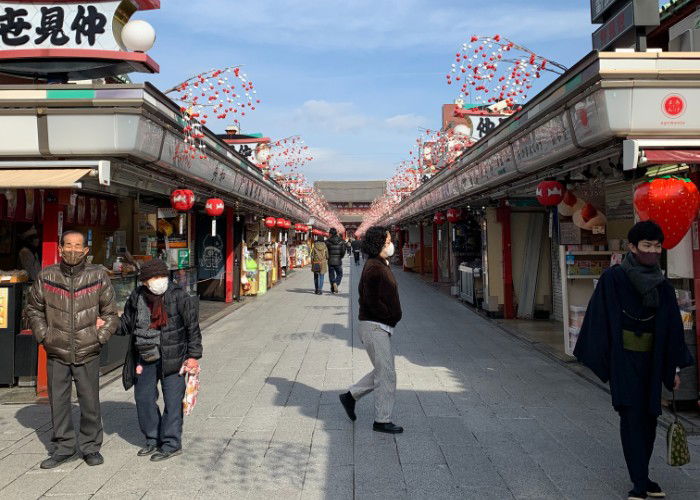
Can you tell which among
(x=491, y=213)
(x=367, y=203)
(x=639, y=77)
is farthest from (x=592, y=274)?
(x=367, y=203)

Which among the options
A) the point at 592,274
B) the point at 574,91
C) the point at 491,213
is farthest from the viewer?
the point at 491,213

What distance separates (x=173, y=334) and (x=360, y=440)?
5.92ft

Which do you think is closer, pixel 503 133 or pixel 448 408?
pixel 448 408

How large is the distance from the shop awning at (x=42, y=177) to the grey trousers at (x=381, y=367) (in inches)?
133

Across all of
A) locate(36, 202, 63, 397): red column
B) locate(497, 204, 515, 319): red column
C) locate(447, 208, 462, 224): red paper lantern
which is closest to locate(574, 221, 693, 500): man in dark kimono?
locate(36, 202, 63, 397): red column

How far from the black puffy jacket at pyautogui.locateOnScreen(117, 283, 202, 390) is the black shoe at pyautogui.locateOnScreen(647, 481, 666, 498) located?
3.27 m

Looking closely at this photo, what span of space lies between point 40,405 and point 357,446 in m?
3.69

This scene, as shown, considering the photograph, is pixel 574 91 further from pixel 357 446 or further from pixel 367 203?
pixel 367 203

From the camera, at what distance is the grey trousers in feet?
14.1

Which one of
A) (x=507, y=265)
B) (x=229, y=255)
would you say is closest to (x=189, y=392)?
(x=507, y=265)

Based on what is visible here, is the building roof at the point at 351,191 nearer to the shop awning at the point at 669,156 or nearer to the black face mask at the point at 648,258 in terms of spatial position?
the shop awning at the point at 669,156

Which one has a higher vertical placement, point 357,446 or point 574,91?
point 574,91

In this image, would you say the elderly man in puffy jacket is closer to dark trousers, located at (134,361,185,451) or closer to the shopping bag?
dark trousers, located at (134,361,185,451)

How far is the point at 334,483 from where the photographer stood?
3.47 meters
